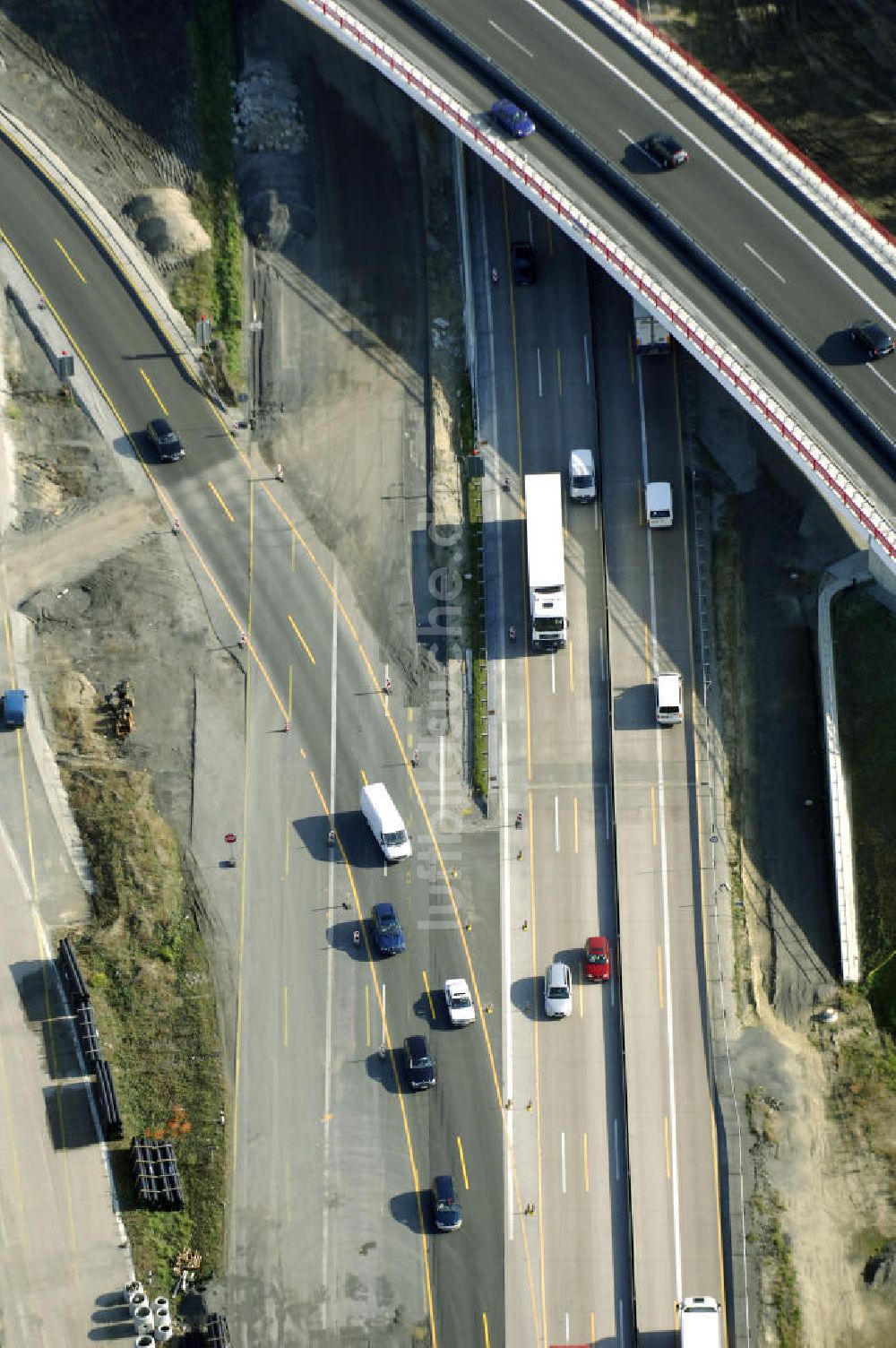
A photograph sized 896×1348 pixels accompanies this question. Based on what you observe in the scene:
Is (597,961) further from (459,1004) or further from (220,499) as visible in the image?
(220,499)

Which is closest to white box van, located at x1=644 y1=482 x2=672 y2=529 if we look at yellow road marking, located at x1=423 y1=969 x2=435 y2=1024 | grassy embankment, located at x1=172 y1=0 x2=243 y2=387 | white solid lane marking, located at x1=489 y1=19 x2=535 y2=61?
grassy embankment, located at x1=172 y1=0 x2=243 y2=387

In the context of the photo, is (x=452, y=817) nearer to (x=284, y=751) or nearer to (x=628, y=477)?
(x=284, y=751)

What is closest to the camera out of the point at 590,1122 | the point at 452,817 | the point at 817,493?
the point at 590,1122

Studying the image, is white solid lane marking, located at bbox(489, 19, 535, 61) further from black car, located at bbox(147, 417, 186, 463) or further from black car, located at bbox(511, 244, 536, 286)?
black car, located at bbox(147, 417, 186, 463)

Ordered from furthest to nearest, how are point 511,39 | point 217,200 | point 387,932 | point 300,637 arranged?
point 217,200, point 511,39, point 300,637, point 387,932

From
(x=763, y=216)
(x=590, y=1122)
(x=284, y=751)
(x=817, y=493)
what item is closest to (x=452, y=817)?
(x=284, y=751)

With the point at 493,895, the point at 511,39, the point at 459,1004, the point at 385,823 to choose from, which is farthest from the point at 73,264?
the point at 459,1004
